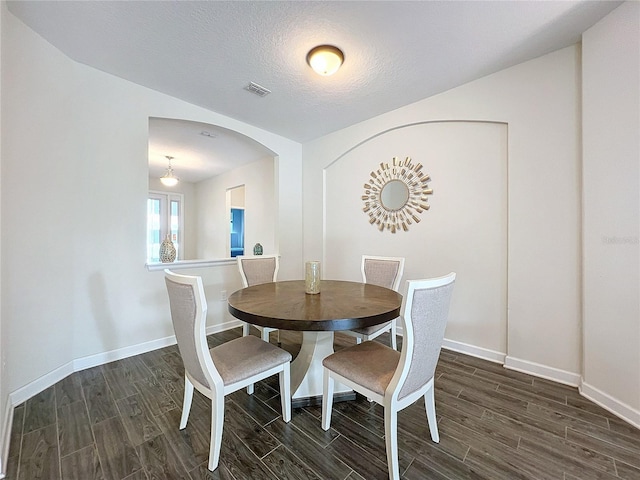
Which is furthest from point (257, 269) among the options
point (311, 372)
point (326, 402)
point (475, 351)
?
point (475, 351)

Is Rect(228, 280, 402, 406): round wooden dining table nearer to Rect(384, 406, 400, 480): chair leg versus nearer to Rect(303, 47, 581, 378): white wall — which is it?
Rect(384, 406, 400, 480): chair leg

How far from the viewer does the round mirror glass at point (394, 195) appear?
296cm

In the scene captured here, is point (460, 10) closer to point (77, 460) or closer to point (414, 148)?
point (414, 148)

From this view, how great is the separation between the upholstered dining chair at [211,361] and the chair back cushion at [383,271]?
1.27m

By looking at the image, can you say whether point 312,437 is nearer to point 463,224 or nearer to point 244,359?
point 244,359

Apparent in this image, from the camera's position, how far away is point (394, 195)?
3.04 metres

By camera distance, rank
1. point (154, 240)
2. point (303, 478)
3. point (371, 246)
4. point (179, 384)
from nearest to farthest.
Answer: point (303, 478), point (179, 384), point (371, 246), point (154, 240)

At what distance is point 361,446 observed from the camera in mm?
1416

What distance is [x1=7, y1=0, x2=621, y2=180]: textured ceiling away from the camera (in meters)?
1.67

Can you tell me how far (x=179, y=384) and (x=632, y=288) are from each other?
3180 millimetres

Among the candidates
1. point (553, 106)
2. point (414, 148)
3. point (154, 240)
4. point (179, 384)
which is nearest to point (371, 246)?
point (414, 148)

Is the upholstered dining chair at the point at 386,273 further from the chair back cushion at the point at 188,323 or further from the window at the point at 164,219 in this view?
the window at the point at 164,219

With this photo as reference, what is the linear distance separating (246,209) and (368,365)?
4277mm

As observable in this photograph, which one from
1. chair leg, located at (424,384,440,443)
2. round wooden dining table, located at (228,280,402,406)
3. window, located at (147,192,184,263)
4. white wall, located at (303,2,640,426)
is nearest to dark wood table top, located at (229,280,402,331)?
round wooden dining table, located at (228,280,402,406)
